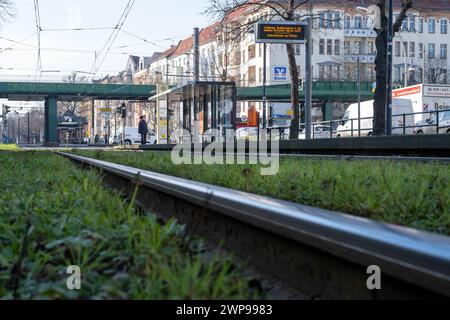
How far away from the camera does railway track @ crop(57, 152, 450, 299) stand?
1860 mm

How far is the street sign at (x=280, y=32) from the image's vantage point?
79.3 ft

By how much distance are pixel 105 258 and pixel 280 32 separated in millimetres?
22357

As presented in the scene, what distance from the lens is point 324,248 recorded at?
2316mm

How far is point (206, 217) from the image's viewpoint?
388 centimetres

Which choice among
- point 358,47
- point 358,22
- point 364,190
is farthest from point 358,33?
point 364,190

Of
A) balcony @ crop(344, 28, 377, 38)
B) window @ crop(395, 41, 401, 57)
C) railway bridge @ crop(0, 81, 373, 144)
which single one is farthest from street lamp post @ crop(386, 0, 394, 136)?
window @ crop(395, 41, 401, 57)

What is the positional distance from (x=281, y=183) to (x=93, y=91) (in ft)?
207

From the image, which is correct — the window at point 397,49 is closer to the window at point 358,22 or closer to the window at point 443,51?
the window at point 443,51

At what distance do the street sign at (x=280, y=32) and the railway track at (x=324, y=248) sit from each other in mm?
20908

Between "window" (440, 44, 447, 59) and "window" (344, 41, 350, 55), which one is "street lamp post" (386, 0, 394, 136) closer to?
"window" (344, 41, 350, 55)

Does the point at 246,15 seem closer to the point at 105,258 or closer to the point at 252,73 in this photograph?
the point at 105,258

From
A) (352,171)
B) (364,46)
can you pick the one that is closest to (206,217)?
(352,171)

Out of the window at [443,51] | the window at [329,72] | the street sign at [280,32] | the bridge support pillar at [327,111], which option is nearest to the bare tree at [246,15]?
the street sign at [280,32]

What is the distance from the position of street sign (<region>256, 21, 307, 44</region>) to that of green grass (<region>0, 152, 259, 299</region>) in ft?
67.4
